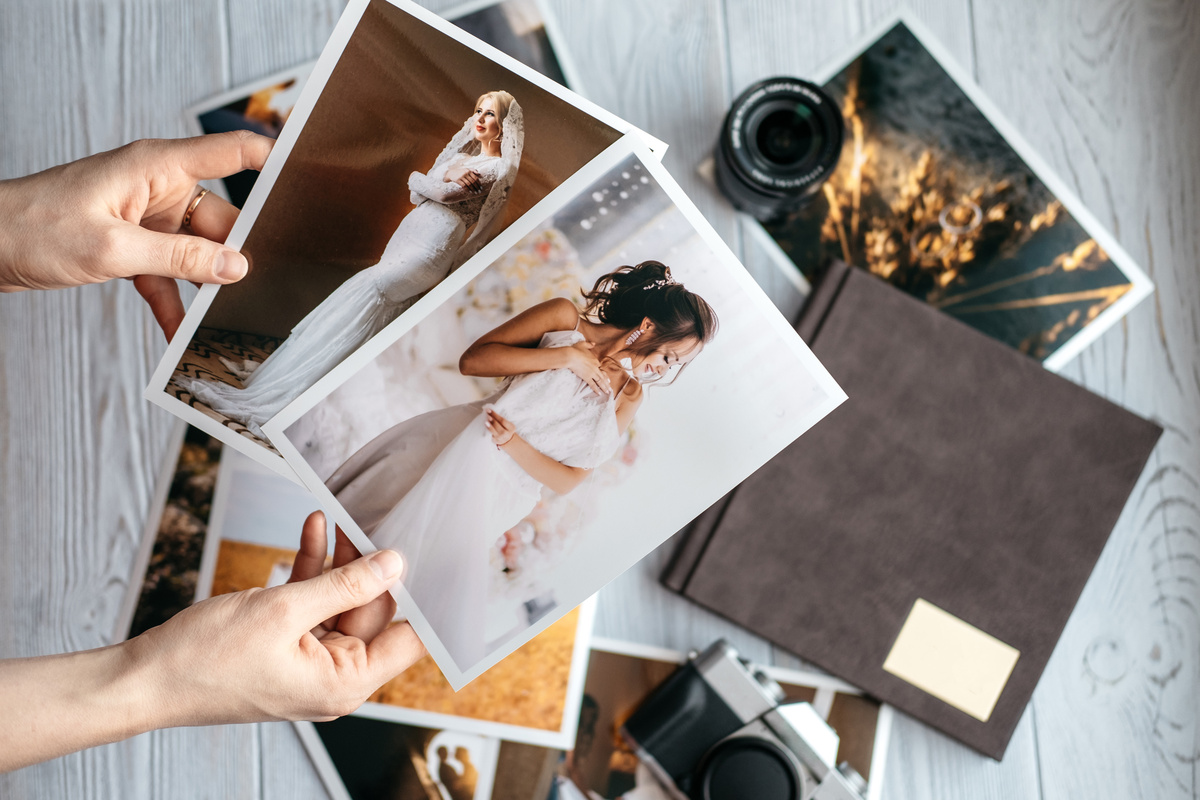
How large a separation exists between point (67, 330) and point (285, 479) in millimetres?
284

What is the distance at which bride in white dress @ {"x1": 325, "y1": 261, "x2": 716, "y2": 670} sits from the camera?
58cm

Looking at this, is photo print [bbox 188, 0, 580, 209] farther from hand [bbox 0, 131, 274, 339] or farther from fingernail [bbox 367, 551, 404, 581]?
fingernail [bbox 367, 551, 404, 581]

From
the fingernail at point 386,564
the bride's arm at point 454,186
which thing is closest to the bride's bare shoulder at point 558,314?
the bride's arm at point 454,186

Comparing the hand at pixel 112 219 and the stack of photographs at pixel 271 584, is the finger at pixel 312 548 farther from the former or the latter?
the hand at pixel 112 219

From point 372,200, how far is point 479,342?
0.49 feet

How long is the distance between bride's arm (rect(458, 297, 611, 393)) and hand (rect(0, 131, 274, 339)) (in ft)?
0.67

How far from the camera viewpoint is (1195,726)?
75cm


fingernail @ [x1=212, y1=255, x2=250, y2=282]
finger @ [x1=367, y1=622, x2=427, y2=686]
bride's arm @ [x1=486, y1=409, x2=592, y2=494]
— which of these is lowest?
finger @ [x1=367, y1=622, x2=427, y2=686]

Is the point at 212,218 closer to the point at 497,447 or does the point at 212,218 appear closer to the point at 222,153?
the point at 222,153

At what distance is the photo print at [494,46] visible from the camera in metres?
0.75

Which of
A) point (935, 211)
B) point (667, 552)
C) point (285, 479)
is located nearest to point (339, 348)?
point (285, 479)

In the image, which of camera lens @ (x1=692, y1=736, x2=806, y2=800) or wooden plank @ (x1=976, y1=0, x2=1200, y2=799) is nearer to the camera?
camera lens @ (x1=692, y1=736, x2=806, y2=800)

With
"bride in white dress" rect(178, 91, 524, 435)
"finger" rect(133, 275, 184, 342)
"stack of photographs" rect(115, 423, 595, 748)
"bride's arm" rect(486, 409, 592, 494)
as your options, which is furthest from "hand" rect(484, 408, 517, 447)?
"finger" rect(133, 275, 184, 342)

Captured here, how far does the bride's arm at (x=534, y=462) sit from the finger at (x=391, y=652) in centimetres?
16
